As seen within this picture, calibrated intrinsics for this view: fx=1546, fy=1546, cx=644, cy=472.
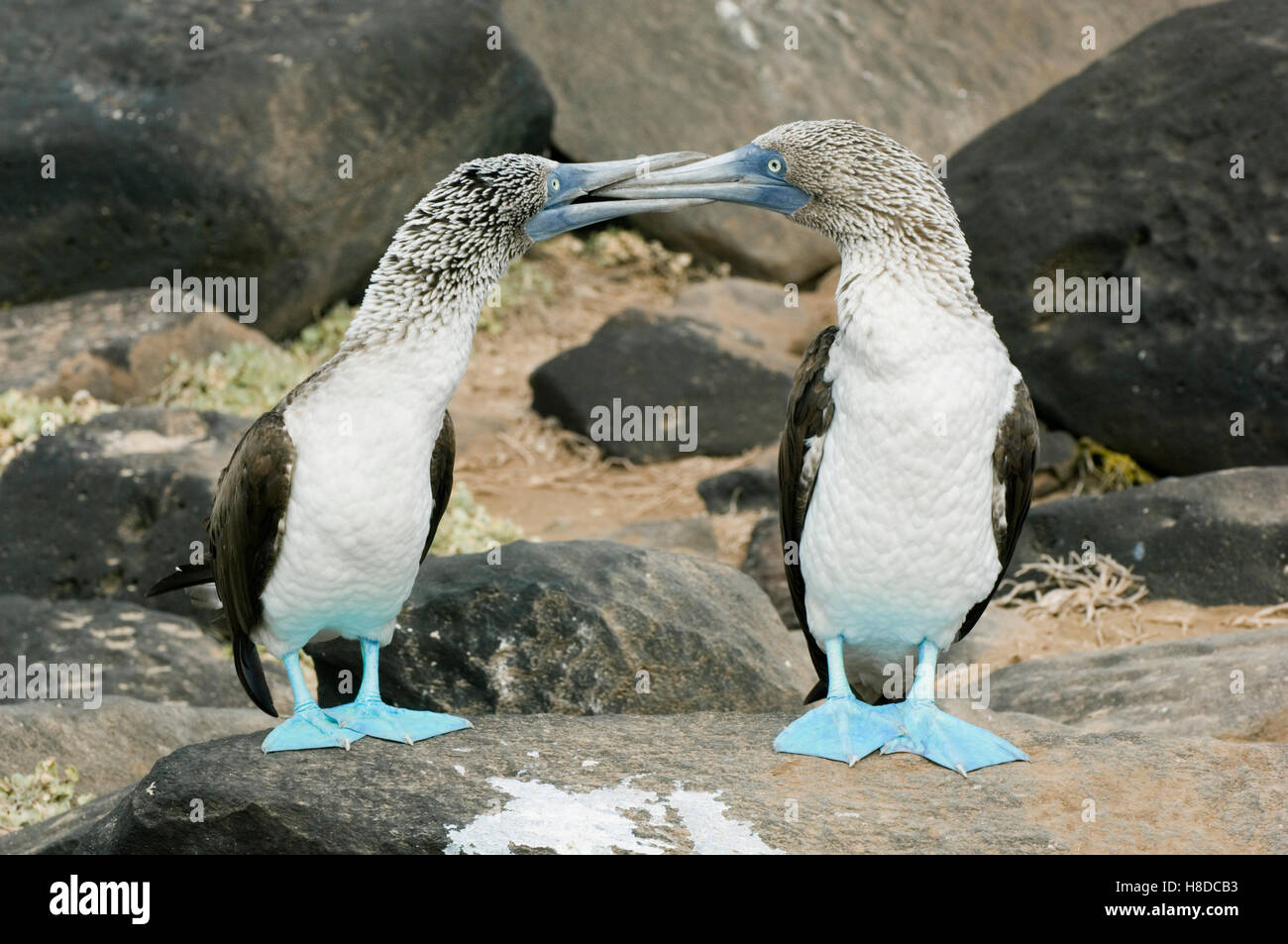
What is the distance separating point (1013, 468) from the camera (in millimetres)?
4473

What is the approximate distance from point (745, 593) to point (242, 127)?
559cm

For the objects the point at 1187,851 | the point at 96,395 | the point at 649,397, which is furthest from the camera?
the point at 649,397

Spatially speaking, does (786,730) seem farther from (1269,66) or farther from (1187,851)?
(1269,66)

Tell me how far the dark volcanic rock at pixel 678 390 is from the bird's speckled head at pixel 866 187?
597 cm

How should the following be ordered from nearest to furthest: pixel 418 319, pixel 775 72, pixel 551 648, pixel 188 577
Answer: pixel 418 319 → pixel 188 577 → pixel 551 648 → pixel 775 72

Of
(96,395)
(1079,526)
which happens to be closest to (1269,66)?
(1079,526)

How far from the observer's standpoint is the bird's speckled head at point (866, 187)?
4.23 m

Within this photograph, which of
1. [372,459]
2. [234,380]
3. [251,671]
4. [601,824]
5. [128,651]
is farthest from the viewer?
[234,380]

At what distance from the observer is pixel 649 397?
411 inches

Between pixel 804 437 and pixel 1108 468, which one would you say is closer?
pixel 804 437

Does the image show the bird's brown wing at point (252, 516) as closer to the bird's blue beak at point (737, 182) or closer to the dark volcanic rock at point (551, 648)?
the dark volcanic rock at point (551, 648)

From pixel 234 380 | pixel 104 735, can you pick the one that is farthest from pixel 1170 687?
pixel 234 380

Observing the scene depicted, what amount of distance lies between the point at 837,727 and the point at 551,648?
1.23 m

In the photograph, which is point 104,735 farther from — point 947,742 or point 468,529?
point 947,742
